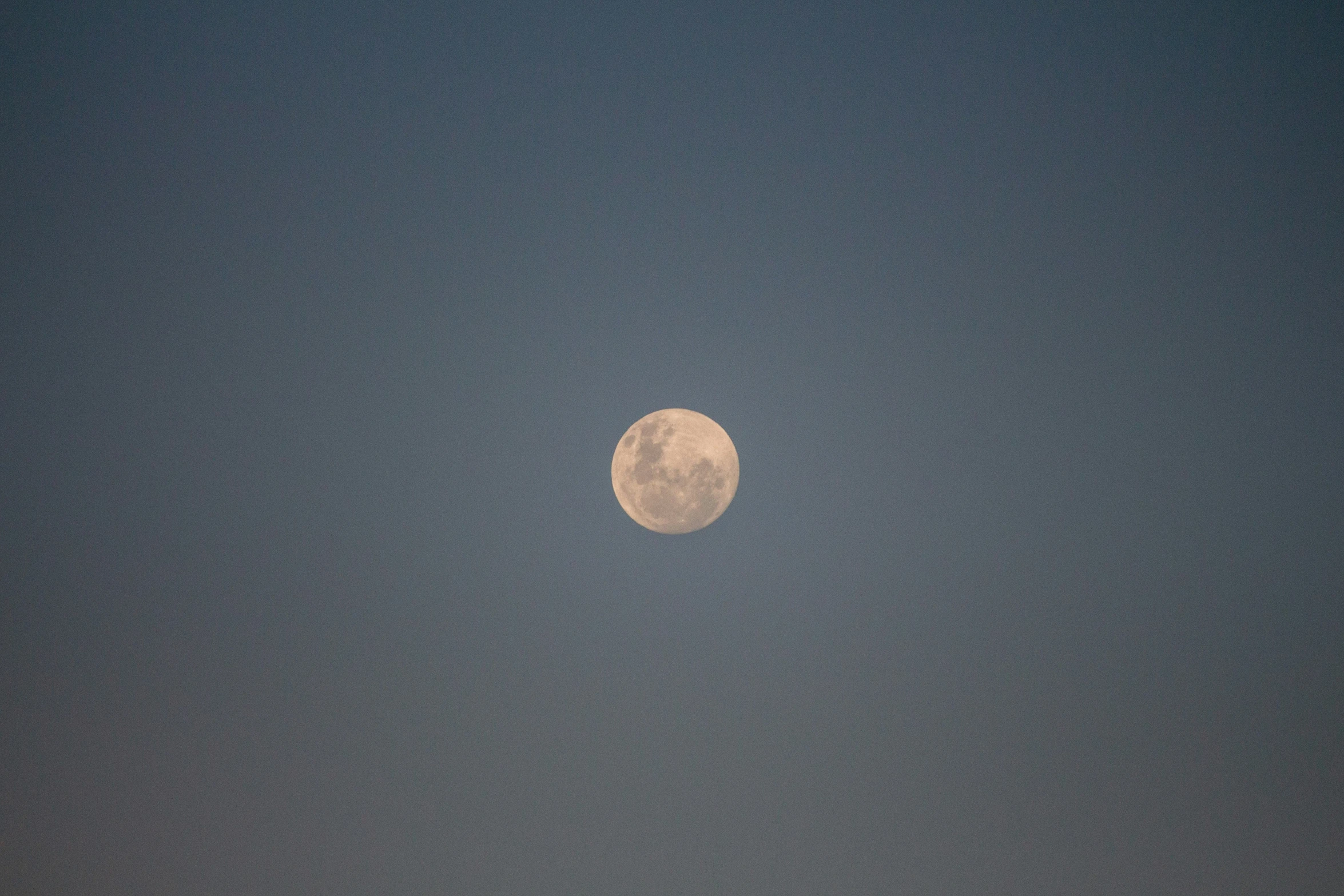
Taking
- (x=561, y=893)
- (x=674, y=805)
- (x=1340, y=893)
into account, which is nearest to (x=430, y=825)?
(x=561, y=893)

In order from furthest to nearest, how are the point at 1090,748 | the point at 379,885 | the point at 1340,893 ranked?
the point at 379,885 → the point at 1090,748 → the point at 1340,893

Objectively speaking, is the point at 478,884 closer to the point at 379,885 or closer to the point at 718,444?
the point at 379,885

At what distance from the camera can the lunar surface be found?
463cm

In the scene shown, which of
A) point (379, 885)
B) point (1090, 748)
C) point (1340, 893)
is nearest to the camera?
point (1340, 893)

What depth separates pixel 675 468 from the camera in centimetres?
463

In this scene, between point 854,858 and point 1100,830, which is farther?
point 854,858

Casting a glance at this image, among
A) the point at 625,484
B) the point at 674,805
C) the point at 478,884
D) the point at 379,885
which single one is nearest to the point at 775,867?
the point at 674,805

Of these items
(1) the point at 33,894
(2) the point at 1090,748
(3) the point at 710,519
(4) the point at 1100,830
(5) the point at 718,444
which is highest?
(5) the point at 718,444

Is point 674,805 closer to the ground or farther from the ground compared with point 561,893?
farther from the ground

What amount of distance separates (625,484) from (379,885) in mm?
4031

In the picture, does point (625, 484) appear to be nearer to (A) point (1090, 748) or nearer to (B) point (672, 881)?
(B) point (672, 881)

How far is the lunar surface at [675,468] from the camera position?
4629mm

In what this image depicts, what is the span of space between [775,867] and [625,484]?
3.76 metres

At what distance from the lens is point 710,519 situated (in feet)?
15.8
